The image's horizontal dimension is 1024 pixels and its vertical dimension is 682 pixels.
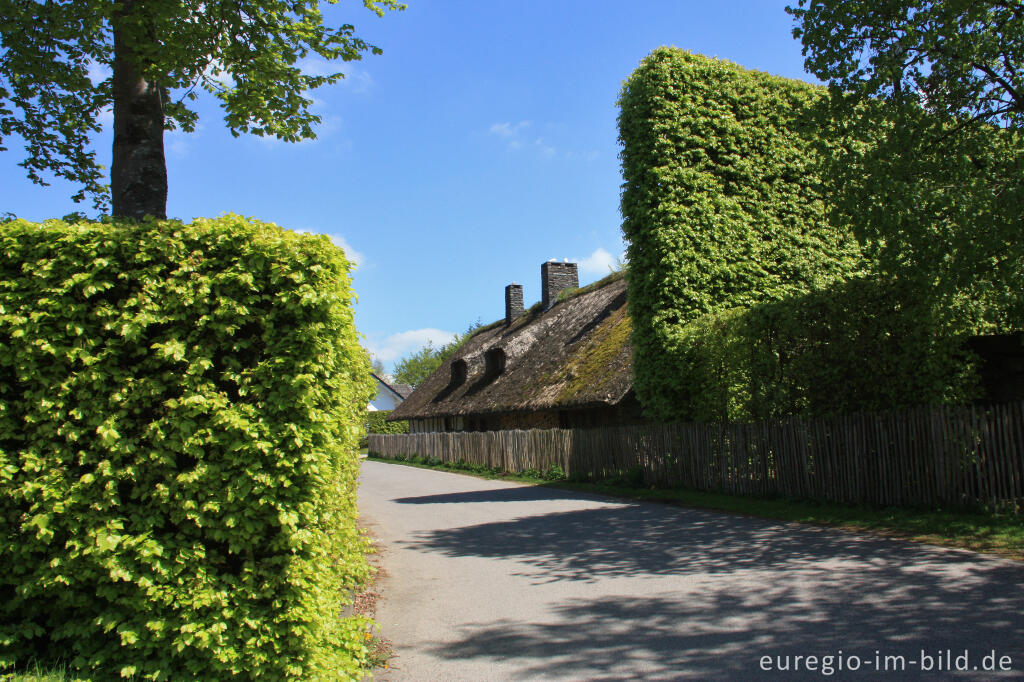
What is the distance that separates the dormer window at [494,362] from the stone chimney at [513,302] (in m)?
6.08

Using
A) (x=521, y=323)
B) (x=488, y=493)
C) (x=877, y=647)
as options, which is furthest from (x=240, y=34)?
(x=521, y=323)

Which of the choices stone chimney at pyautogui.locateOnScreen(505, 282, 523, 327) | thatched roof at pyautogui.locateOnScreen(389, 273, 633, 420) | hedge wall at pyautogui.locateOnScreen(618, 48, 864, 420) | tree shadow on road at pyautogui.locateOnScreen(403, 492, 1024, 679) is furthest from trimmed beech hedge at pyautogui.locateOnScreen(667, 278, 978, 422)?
stone chimney at pyautogui.locateOnScreen(505, 282, 523, 327)

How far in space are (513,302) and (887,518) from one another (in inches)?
1174

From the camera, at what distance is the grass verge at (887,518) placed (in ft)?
27.3

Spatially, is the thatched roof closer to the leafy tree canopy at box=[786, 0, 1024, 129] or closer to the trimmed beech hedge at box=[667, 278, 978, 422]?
the trimmed beech hedge at box=[667, 278, 978, 422]

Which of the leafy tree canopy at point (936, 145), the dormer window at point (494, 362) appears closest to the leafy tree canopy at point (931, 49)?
the leafy tree canopy at point (936, 145)

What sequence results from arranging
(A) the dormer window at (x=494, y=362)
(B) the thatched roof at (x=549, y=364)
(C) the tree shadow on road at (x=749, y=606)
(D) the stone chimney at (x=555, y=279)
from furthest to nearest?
(D) the stone chimney at (x=555, y=279) < (A) the dormer window at (x=494, y=362) < (B) the thatched roof at (x=549, y=364) < (C) the tree shadow on road at (x=749, y=606)

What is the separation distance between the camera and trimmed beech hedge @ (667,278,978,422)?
10883 mm

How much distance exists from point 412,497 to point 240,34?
11.3 meters

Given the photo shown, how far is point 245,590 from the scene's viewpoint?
14.3ft

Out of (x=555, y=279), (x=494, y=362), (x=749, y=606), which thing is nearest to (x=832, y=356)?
(x=749, y=606)

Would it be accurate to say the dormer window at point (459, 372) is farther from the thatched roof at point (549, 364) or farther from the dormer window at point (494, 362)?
the dormer window at point (494, 362)

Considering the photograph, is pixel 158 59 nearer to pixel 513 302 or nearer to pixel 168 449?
pixel 168 449

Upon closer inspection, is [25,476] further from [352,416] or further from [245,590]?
[352,416]
